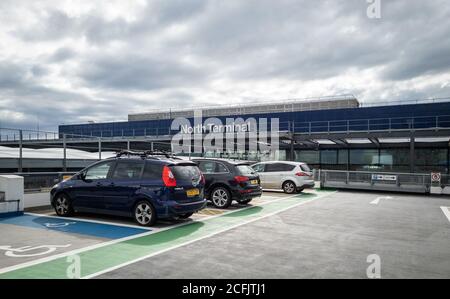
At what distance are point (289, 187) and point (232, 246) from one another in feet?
35.2

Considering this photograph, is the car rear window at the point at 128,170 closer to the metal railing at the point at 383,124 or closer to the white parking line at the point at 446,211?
the white parking line at the point at 446,211

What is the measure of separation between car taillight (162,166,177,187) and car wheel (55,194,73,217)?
3.02m

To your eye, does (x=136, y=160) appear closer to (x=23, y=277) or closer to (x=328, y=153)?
(x=23, y=277)

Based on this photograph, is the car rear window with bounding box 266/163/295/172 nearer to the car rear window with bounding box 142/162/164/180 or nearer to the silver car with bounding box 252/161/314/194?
the silver car with bounding box 252/161/314/194

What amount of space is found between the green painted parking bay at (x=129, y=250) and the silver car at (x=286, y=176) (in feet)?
24.8

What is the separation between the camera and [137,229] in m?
7.26

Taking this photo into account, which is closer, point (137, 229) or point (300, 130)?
point (137, 229)

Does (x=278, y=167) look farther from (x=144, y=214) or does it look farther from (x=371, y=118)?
(x=371, y=118)

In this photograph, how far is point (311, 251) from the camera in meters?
5.76

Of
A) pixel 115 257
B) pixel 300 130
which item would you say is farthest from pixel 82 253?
pixel 300 130

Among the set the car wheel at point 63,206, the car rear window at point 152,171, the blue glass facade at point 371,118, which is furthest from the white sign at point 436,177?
the car wheel at point 63,206

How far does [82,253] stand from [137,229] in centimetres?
183

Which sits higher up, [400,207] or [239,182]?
[239,182]

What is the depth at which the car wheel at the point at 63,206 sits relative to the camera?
8.55 meters
